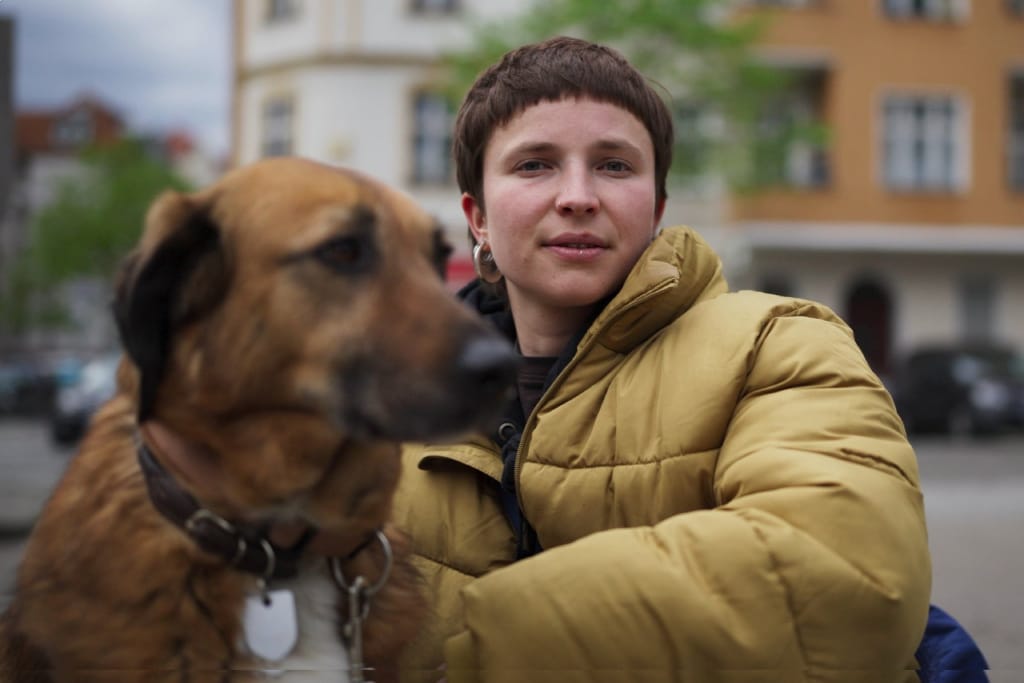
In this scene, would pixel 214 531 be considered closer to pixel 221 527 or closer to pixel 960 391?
pixel 221 527

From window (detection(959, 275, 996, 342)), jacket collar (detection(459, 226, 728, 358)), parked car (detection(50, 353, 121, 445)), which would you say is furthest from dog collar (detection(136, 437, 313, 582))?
window (detection(959, 275, 996, 342))

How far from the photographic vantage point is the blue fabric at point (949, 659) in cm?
174

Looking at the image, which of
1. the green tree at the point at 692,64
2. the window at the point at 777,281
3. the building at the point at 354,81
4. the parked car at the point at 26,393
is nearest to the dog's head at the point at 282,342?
the green tree at the point at 692,64

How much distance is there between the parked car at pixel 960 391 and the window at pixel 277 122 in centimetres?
1168

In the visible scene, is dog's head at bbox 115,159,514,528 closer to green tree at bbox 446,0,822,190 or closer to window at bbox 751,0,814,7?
green tree at bbox 446,0,822,190

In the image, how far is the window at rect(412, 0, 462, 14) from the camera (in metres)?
21.5

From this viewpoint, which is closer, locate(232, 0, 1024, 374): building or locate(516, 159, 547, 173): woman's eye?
locate(516, 159, 547, 173): woman's eye

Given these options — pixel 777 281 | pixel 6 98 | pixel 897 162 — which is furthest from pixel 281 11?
pixel 6 98

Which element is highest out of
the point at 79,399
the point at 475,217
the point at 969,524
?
the point at 475,217

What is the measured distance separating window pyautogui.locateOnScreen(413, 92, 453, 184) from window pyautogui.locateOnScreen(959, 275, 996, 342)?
1142 cm

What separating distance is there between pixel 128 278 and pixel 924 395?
707 inches

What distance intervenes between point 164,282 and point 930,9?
23997mm

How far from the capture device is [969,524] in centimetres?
945

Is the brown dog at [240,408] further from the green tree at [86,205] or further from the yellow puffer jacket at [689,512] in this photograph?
the green tree at [86,205]
